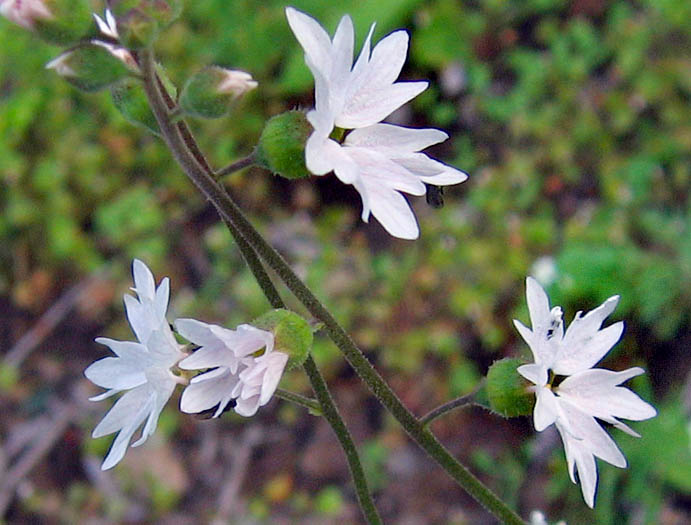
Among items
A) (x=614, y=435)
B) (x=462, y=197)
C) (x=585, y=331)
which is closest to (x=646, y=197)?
(x=462, y=197)

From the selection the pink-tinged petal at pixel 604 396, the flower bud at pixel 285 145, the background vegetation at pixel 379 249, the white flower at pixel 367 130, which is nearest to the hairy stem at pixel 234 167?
the flower bud at pixel 285 145

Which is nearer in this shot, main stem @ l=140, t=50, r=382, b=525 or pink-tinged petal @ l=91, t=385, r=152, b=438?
main stem @ l=140, t=50, r=382, b=525

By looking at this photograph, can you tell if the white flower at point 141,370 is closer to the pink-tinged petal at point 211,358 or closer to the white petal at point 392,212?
the pink-tinged petal at point 211,358

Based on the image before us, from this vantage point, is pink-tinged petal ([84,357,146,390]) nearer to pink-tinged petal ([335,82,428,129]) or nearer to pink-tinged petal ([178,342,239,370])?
pink-tinged petal ([178,342,239,370])

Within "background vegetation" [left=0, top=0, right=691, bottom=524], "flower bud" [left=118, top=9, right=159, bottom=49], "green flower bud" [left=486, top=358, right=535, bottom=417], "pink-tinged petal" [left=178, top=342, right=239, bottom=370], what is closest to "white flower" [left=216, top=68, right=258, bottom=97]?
"flower bud" [left=118, top=9, right=159, bottom=49]

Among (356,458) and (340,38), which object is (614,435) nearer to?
(356,458)
